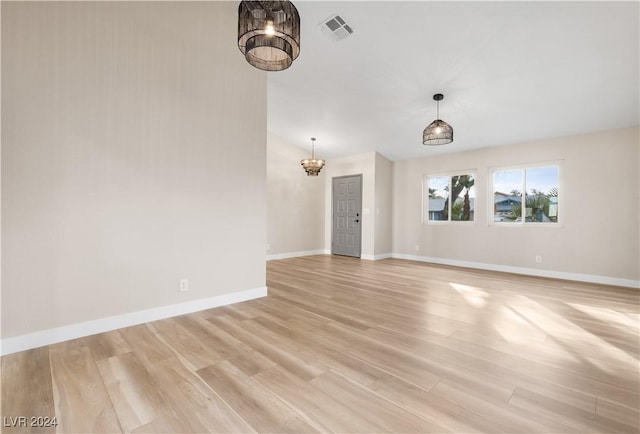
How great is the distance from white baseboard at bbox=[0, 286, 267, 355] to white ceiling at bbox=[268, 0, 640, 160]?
340 centimetres

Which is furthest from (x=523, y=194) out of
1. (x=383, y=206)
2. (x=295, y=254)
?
(x=295, y=254)

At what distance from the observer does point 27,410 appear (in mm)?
1499

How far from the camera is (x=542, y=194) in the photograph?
5.32m

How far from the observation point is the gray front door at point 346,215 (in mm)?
7332

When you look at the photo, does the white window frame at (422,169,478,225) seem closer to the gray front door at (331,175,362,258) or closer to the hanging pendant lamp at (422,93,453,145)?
the gray front door at (331,175,362,258)

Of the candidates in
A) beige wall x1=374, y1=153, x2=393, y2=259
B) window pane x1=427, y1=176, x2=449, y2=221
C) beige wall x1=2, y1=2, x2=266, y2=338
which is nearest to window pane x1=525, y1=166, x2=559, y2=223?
window pane x1=427, y1=176, x2=449, y2=221

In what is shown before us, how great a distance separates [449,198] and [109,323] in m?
6.47

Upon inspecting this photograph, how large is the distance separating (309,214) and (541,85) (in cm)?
543

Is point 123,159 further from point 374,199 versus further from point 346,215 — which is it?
point 346,215

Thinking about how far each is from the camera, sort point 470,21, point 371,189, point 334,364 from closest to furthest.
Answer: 1. point 334,364
2. point 470,21
3. point 371,189

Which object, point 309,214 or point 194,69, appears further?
point 309,214

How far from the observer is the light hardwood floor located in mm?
1463

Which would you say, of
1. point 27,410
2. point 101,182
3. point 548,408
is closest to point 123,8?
point 101,182

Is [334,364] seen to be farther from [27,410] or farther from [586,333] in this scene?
[586,333]
